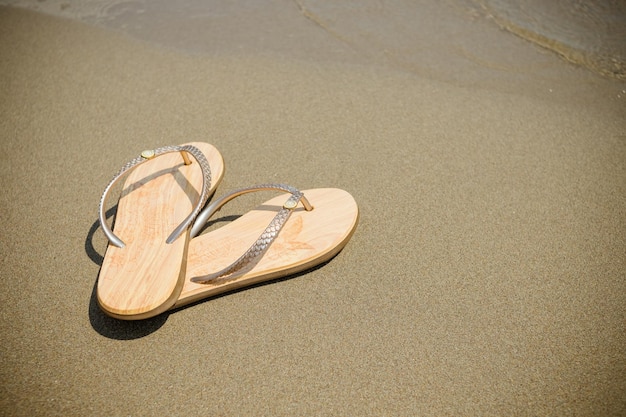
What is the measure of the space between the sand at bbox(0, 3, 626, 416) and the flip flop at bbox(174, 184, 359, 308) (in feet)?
0.27

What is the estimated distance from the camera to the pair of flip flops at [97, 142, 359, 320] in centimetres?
102

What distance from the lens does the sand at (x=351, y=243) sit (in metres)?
0.99

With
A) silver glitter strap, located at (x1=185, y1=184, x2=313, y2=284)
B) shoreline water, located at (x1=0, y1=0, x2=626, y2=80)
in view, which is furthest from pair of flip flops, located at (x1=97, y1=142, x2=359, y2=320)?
shoreline water, located at (x1=0, y1=0, x2=626, y2=80)

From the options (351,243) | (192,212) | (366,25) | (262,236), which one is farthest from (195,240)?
(366,25)

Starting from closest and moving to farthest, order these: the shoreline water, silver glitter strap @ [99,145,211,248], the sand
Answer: the sand
silver glitter strap @ [99,145,211,248]
the shoreline water

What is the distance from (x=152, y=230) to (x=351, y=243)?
0.65 m

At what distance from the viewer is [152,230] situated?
120 centimetres

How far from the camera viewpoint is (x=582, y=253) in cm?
125

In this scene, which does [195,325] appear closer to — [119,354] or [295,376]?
[119,354]

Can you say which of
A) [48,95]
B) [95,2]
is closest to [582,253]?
[48,95]

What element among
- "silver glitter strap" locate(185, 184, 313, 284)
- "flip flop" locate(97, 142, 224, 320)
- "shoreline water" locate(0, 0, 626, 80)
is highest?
"shoreline water" locate(0, 0, 626, 80)

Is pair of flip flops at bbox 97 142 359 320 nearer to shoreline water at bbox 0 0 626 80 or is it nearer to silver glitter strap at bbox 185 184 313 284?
silver glitter strap at bbox 185 184 313 284

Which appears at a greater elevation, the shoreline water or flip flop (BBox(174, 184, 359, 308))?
the shoreline water

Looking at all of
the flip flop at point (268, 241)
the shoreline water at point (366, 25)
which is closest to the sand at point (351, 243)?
the flip flop at point (268, 241)
